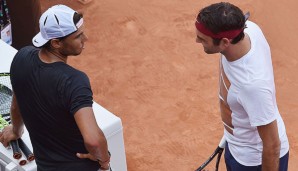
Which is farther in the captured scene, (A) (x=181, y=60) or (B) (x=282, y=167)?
(A) (x=181, y=60)

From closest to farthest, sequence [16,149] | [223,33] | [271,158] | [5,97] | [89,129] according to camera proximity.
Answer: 1. [89,129]
2. [223,33]
3. [271,158]
4. [16,149]
5. [5,97]

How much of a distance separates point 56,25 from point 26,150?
996 millimetres

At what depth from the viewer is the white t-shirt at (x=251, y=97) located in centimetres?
291

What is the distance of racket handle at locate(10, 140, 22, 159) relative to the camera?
3.48 metres

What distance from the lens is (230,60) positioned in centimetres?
304

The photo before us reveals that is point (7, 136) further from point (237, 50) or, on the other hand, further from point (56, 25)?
point (237, 50)

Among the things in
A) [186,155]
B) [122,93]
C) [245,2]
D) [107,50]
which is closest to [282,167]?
[186,155]

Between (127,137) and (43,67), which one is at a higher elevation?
(43,67)

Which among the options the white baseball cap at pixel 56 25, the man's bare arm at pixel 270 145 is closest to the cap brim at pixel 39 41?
the white baseball cap at pixel 56 25

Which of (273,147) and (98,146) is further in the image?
(273,147)

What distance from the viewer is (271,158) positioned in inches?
120

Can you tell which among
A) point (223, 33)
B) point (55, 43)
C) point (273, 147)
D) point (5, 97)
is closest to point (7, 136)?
point (5, 97)

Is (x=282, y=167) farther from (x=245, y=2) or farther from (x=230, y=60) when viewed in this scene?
(x=245, y=2)

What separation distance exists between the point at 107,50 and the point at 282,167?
3999 millimetres
